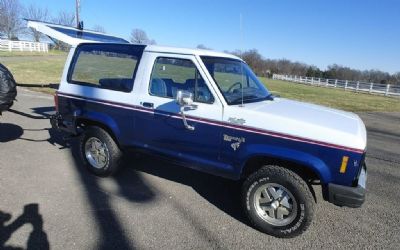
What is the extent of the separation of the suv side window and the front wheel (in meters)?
1.14

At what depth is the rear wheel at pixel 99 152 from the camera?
555 centimetres

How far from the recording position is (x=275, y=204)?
4.27 meters

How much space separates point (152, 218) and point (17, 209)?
5.25ft

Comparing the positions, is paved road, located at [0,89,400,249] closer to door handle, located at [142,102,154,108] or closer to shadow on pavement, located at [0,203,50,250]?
shadow on pavement, located at [0,203,50,250]


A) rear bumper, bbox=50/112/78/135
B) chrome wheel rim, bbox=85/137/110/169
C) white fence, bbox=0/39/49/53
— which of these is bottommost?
chrome wheel rim, bbox=85/137/110/169

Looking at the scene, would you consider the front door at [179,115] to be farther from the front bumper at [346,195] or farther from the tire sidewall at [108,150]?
the front bumper at [346,195]

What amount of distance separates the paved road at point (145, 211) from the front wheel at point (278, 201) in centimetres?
14

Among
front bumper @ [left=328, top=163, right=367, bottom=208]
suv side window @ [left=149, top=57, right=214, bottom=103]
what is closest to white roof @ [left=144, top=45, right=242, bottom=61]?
suv side window @ [left=149, top=57, right=214, bottom=103]

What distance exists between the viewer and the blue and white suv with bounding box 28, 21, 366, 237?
397 cm

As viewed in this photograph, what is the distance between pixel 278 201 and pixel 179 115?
5.16ft

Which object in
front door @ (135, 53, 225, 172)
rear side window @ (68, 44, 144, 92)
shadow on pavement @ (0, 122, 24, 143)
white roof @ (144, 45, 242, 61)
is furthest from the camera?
shadow on pavement @ (0, 122, 24, 143)

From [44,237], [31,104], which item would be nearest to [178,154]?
[44,237]

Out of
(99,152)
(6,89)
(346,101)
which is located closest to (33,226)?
(99,152)

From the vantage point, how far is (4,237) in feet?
12.5
